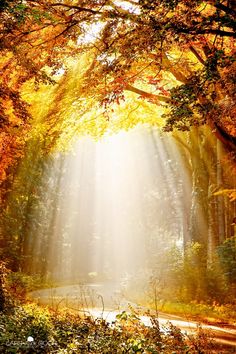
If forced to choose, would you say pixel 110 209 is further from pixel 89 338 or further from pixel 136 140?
pixel 89 338

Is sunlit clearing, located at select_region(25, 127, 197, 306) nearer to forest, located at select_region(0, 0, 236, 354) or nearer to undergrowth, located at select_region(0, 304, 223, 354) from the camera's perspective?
forest, located at select_region(0, 0, 236, 354)

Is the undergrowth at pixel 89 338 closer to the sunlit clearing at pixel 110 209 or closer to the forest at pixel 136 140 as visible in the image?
the forest at pixel 136 140

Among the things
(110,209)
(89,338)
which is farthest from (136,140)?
(89,338)

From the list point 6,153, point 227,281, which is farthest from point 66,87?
point 227,281

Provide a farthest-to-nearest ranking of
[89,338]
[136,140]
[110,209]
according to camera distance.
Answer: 1. [110,209]
2. [136,140]
3. [89,338]

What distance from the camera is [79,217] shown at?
5572cm

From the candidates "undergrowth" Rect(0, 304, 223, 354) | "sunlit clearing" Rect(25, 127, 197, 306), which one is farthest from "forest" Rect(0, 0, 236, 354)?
"sunlit clearing" Rect(25, 127, 197, 306)

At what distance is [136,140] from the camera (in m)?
36.8

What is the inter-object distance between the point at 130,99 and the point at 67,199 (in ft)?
127

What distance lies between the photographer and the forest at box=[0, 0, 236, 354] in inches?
269

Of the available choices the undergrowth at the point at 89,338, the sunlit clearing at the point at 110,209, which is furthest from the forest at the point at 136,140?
the sunlit clearing at the point at 110,209

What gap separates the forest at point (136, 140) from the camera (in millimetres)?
6820

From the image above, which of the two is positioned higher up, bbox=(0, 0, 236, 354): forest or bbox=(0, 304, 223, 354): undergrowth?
bbox=(0, 0, 236, 354): forest

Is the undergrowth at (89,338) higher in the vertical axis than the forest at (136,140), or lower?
lower
